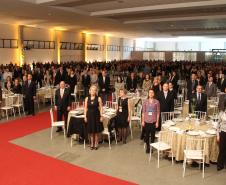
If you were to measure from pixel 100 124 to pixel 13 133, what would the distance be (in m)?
2.95

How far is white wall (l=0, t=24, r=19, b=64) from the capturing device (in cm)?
1961

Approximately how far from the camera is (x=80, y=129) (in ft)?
22.8

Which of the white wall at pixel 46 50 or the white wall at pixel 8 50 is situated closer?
the white wall at pixel 8 50

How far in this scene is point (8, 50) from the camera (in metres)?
20.1

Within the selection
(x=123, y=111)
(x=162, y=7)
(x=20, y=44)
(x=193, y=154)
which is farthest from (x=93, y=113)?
(x=20, y=44)

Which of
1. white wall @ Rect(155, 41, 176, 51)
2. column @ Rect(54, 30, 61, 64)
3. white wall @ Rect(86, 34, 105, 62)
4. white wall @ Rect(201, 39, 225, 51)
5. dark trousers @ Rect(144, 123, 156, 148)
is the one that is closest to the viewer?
dark trousers @ Rect(144, 123, 156, 148)

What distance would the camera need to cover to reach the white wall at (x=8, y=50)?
19609mm

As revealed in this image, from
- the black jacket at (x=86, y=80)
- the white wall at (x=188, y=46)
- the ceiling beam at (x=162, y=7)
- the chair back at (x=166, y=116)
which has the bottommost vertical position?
the chair back at (x=166, y=116)

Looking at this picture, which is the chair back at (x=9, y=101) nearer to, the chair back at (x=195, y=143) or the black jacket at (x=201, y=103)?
the black jacket at (x=201, y=103)

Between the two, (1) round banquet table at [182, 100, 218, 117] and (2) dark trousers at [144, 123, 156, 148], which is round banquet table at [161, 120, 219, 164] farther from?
(1) round banquet table at [182, 100, 218, 117]

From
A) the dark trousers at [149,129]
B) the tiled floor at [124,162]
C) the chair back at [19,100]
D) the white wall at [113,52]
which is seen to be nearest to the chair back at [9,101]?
the chair back at [19,100]

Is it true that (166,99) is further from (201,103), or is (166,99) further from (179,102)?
(179,102)

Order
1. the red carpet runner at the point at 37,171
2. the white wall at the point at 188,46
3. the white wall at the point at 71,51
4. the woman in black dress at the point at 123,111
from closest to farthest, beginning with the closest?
the red carpet runner at the point at 37,171
the woman in black dress at the point at 123,111
the white wall at the point at 71,51
the white wall at the point at 188,46

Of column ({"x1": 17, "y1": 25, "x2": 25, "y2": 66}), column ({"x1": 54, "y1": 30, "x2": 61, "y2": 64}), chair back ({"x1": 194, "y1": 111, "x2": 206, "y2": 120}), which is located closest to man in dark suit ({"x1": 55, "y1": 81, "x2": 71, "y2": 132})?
chair back ({"x1": 194, "y1": 111, "x2": 206, "y2": 120})
